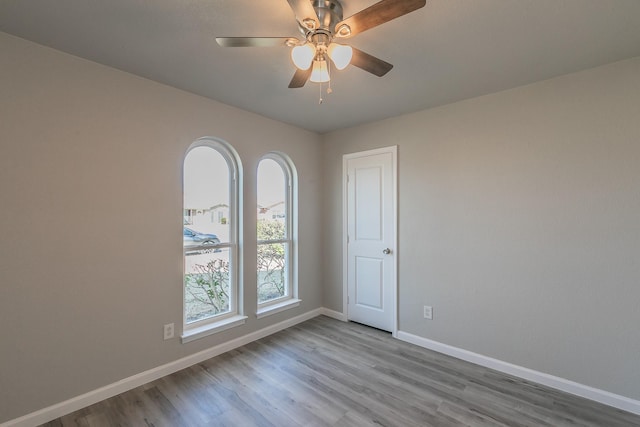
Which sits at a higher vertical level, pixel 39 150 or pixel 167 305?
pixel 39 150

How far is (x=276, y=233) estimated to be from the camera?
3.61 m

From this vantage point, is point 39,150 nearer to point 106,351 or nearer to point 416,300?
point 106,351

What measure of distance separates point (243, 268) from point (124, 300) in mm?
1098

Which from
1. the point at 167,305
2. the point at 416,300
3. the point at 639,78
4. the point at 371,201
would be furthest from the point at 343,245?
the point at 639,78

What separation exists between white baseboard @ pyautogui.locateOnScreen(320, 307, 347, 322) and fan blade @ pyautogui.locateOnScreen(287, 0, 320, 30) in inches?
129

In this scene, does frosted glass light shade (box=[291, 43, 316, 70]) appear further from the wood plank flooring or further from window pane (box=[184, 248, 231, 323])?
the wood plank flooring

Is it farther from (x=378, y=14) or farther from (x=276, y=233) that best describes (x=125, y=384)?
(x=378, y=14)

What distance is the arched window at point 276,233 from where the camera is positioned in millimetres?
3422

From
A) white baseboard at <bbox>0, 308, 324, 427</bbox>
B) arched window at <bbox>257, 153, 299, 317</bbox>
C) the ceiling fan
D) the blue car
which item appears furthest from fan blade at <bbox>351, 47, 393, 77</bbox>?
white baseboard at <bbox>0, 308, 324, 427</bbox>

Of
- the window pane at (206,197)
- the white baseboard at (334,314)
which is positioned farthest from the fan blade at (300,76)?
the white baseboard at (334,314)

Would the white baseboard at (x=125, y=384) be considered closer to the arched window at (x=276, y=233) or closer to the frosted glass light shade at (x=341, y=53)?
the arched window at (x=276, y=233)

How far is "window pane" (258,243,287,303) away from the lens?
3.43 meters

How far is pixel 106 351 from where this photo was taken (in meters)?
2.18

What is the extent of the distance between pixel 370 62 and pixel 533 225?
1984mm
